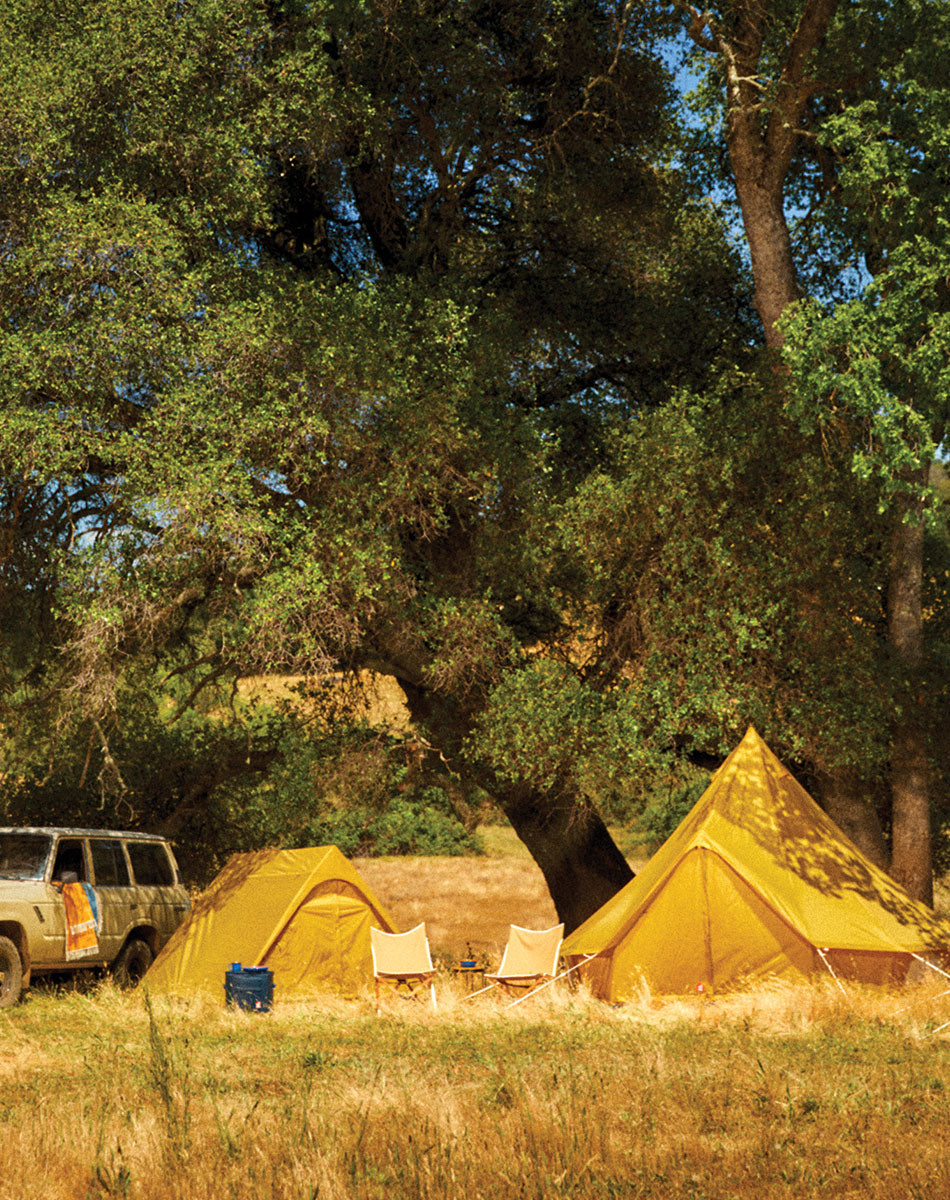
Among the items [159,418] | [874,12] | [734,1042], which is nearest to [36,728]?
[159,418]

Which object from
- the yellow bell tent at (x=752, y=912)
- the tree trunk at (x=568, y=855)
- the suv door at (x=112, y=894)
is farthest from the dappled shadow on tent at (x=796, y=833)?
the suv door at (x=112, y=894)

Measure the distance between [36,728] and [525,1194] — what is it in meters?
13.3

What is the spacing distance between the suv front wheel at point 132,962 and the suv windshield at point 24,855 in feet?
6.12

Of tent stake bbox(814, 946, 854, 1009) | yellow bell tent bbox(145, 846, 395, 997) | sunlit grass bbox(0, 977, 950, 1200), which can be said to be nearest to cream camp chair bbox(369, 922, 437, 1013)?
yellow bell tent bbox(145, 846, 395, 997)

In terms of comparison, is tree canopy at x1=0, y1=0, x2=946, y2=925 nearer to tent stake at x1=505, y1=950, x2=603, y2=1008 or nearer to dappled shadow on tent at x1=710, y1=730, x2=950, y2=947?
dappled shadow on tent at x1=710, y1=730, x2=950, y2=947

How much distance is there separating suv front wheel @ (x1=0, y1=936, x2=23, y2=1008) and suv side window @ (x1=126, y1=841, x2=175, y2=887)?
273cm

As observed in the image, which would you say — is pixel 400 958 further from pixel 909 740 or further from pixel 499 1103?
pixel 909 740

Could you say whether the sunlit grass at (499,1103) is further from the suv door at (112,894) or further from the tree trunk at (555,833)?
the tree trunk at (555,833)

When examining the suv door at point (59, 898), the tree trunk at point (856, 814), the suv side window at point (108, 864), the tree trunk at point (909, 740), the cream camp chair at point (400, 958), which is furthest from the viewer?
the tree trunk at point (856, 814)

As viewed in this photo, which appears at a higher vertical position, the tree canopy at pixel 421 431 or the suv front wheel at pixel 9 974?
the tree canopy at pixel 421 431

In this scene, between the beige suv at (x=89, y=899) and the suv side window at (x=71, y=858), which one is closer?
the beige suv at (x=89, y=899)

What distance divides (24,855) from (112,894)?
4.38ft

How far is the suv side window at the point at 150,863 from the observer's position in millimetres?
14508

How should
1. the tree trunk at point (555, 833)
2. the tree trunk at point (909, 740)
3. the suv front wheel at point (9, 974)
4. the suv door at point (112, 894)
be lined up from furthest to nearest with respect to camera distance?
the tree trunk at point (555, 833)
the tree trunk at point (909, 740)
the suv door at point (112, 894)
the suv front wheel at point (9, 974)
